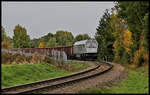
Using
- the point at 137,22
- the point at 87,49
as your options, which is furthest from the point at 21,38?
the point at 137,22

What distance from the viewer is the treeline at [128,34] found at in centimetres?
2550

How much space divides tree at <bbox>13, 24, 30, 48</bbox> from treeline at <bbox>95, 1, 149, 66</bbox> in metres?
27.7

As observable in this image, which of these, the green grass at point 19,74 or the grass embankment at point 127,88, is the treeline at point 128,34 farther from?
the green grass at point 19,74

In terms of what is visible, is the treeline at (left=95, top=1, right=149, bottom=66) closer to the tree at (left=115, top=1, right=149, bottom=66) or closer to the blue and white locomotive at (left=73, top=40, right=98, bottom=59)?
the tree at (left=115, top=1, right=149, bottom=66)

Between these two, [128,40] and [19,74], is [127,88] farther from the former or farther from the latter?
[128,40]

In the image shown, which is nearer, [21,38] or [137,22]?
[137,22]

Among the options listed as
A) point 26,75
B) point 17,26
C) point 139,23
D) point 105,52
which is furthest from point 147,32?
point 17,26

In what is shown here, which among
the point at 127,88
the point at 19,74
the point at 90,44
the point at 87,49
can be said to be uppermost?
the point at 90,44

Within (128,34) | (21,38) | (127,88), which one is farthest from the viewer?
(21,38)

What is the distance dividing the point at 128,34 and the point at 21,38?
4677 centimetres

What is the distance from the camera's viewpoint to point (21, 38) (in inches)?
2975

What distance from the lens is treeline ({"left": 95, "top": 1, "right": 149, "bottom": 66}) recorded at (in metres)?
25.5

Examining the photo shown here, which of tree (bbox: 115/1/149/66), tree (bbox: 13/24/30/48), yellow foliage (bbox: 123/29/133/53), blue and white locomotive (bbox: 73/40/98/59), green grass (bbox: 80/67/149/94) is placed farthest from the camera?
tree (bbox: 13/24/30/48)

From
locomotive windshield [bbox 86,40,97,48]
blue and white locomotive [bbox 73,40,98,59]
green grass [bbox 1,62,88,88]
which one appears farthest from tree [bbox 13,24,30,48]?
green grass [bbox 1,62,88,88]
